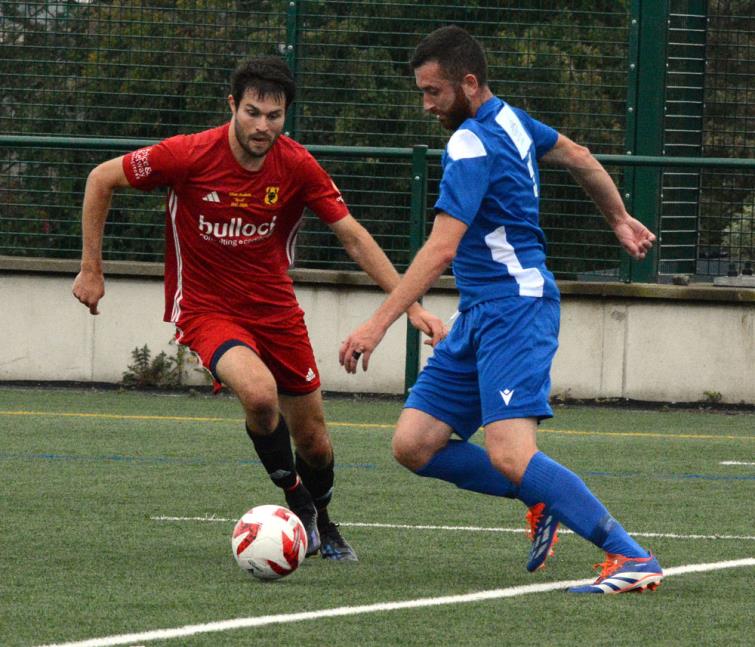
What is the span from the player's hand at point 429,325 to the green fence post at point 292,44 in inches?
290

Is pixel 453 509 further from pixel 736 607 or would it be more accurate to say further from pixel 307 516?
pixel 736 607

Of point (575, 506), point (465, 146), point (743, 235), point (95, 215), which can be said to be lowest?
point (575, 506)

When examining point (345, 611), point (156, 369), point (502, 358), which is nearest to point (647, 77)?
point (156, 369)

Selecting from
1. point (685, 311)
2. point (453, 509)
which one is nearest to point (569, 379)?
point (685, 311)

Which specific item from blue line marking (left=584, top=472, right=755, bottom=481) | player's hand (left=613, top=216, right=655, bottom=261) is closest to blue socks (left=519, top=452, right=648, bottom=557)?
player's hand (left=613, top=216, right=655, bottom=261)

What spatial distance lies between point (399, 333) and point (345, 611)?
24.4 ft

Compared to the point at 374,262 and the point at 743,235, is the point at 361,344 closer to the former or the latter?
the point at 374,262

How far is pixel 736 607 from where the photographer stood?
5.30 meters

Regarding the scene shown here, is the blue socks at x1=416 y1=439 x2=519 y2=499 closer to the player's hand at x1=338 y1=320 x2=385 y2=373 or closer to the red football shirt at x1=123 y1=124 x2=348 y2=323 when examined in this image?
the player's hand at x1=338 y1=320 x2=385 y2=373

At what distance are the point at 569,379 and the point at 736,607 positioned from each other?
23.4 ft

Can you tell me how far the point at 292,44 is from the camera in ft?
42.9

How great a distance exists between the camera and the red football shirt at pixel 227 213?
6465 millimetres

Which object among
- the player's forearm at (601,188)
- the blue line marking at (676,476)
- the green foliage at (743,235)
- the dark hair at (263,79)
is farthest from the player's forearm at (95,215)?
the green foliage at (743,235)

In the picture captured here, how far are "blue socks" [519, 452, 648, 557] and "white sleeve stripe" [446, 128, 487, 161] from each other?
101 cm
